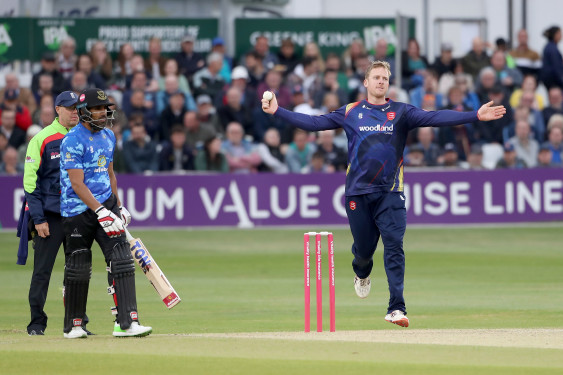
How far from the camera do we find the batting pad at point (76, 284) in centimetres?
1103

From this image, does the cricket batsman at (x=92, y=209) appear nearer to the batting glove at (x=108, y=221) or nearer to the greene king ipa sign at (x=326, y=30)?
the batting glove at (x=108, y=221)

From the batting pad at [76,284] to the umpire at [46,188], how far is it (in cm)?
87

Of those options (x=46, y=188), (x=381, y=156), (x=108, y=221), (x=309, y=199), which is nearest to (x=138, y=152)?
(x=309, y=199)

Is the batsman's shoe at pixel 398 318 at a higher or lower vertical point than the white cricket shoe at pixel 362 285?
lower

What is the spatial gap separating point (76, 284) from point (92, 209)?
762mm

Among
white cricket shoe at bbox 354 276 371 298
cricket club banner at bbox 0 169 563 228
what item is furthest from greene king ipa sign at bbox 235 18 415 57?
white cricket shoe at bbox 354 276 371 298

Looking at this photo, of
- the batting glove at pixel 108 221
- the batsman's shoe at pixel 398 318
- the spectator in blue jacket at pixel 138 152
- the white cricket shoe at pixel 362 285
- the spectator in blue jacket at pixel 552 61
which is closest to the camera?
the batting glove at pixel 108 221

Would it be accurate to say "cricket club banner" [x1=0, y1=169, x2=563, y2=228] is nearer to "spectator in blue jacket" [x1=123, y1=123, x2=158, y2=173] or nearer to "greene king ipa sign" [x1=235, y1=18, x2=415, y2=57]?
"spectator in blue jacket" [x1=123, y1=123, x2=158, y2=173]

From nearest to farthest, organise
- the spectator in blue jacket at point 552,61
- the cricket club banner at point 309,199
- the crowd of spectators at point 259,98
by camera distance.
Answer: the cricket club banner at point 309,199 → the crowd of spectators at point 259,98 → the spectator in blue jacket at point 552,61

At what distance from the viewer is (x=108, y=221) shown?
10.6 meters

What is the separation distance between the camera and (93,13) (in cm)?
2975

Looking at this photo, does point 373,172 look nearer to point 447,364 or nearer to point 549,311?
point 447,364

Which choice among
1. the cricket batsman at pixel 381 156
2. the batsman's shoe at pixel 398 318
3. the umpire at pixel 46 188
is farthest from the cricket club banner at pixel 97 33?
the batsman's shoe at pixel 398 318

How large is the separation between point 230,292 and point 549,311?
14.3 feet
